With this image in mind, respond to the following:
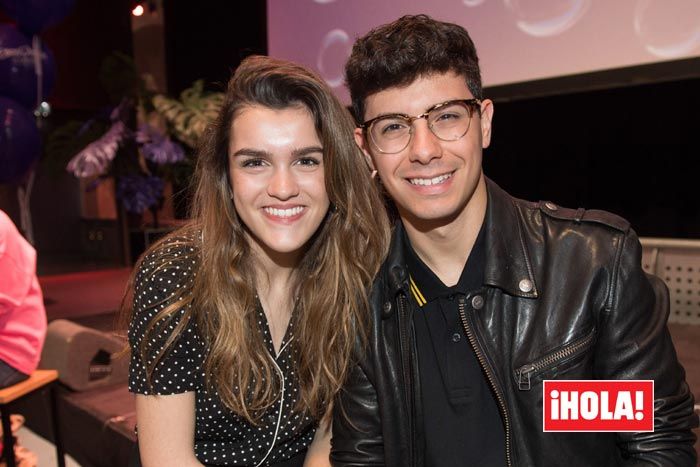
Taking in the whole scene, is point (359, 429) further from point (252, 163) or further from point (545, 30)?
point (545, 30)

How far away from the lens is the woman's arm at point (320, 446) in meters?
1.67

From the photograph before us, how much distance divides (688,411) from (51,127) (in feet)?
31.8

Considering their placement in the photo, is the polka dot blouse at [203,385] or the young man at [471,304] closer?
the young man at [471,304]

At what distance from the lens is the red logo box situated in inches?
51.1

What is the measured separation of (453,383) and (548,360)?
220 millimetres

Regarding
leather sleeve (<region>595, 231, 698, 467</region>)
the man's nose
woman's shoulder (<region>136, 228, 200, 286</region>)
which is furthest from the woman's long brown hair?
leather sleeve (<region>595, 231, 698, 467</region>)

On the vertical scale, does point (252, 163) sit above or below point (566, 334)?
above

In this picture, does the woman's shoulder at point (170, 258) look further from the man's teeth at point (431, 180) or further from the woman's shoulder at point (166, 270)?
the man's teeth at point (431, 180)

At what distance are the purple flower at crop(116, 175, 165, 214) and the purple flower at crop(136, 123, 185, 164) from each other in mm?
313

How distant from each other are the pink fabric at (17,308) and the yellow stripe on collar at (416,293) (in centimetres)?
166

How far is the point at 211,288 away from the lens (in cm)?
154

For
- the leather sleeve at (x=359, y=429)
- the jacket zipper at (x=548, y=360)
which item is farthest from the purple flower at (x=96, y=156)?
the jacket zipper at (x=548, y=360)

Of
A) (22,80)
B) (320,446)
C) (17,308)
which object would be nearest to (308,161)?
(320,446)

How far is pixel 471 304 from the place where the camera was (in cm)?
139
